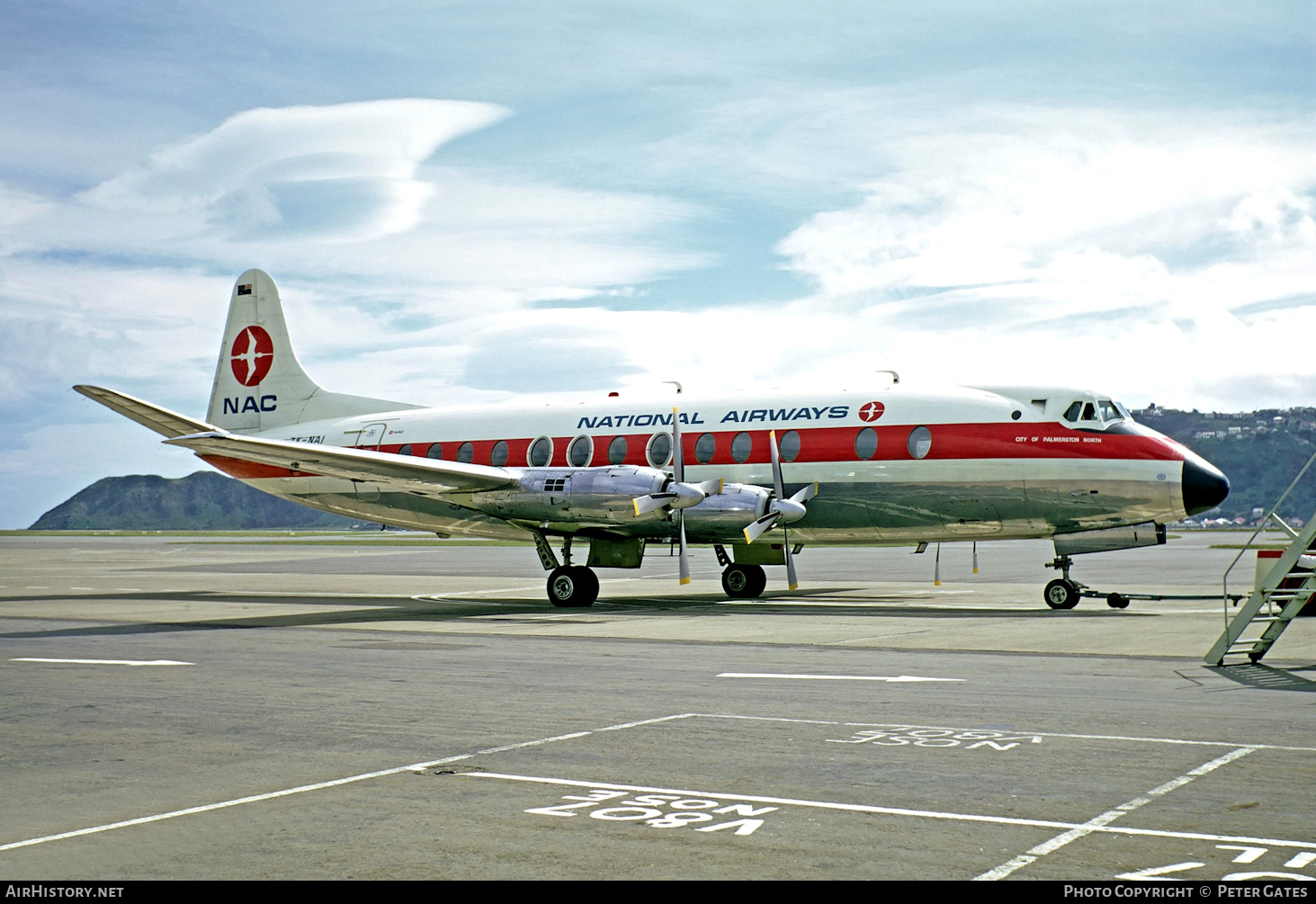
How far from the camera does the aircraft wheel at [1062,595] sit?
22.7m

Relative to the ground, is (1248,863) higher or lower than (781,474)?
lower

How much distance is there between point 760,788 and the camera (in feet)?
25.7

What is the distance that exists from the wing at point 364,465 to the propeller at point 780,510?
5077mm

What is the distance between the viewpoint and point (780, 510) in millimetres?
24359

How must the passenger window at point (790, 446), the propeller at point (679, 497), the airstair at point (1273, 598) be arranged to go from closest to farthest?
the airstair at point (1273, 598), the propeller at point (679, 497), the passenger window at point (790, 446)

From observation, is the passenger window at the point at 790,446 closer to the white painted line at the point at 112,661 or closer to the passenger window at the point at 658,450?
the passenger window at the point at 658,450

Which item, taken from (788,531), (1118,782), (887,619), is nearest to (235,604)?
(788,531)

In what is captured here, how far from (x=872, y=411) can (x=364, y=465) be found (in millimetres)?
10347

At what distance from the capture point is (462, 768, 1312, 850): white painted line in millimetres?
6465

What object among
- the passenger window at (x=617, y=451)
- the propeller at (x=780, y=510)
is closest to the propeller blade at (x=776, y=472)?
the propeller at (x=780, y=510)

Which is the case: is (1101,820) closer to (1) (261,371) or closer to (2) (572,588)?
(2) (572,588)

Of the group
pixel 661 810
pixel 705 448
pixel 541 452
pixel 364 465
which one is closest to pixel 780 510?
pixel 705 448

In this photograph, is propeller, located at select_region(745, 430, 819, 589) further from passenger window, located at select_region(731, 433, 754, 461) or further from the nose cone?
the nose cone
